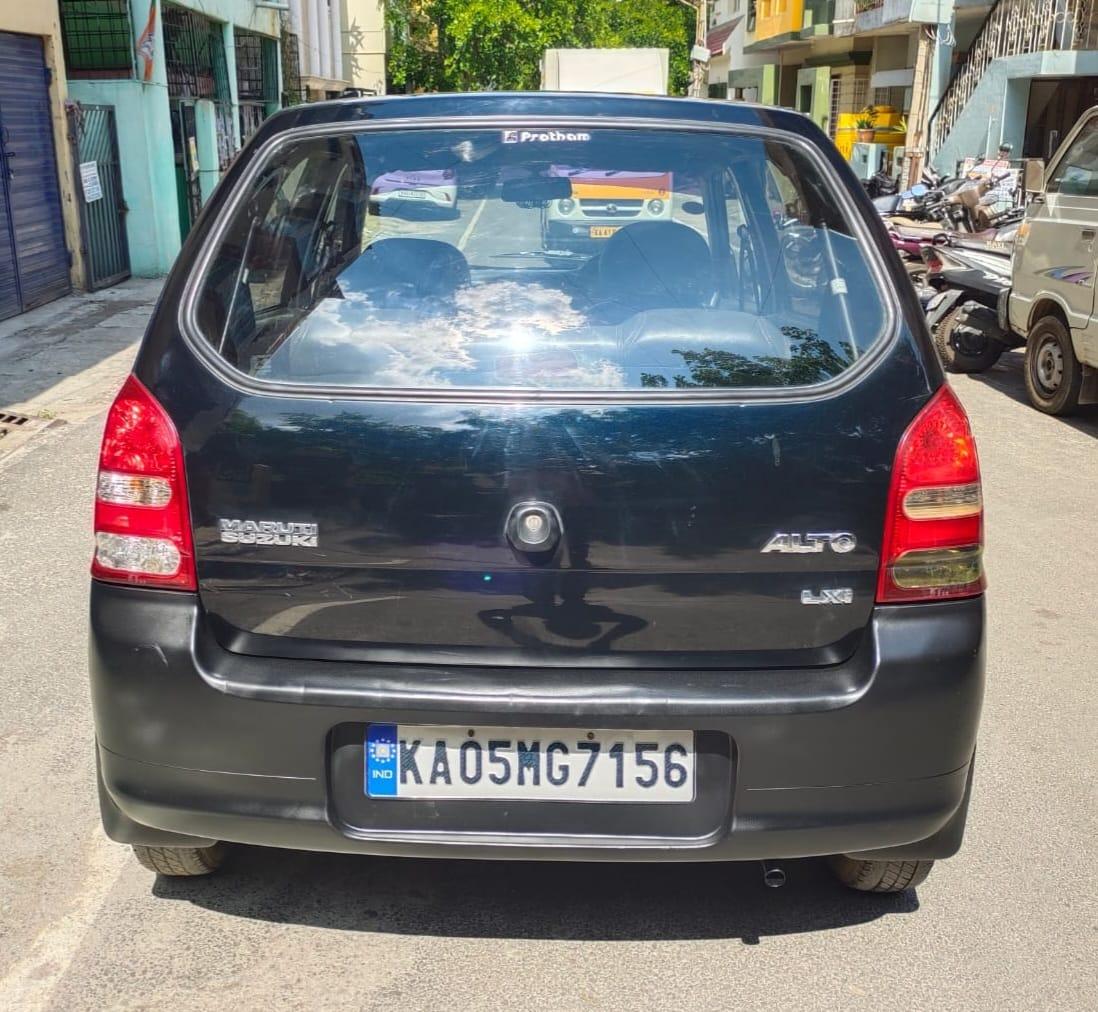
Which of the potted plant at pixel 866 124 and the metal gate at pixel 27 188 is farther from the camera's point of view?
the potted plant at pixel 866 124

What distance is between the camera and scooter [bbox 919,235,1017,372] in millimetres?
10078

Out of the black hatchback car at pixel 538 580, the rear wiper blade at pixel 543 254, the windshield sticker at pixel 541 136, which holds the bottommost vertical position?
the black hatchback car at pixel 538 580

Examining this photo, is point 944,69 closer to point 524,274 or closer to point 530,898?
point 524,274

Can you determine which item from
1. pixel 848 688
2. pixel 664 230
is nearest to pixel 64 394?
pixel 664 230

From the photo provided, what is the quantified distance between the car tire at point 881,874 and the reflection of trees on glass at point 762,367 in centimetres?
110

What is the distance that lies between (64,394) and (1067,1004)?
822 centimetres

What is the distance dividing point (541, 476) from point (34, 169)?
1232cm

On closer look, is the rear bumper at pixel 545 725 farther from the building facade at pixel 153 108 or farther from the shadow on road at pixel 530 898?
the building facade at pixel 153 108

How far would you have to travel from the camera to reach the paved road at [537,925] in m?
2.70

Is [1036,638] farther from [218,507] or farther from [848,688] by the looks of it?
[218,507]

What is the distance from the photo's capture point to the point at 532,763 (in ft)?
8.15

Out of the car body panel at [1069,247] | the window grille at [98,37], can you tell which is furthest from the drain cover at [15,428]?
the window grille at [98,37]

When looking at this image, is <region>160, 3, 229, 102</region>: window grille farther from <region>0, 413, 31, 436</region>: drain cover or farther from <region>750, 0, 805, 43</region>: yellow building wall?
<region>750, 0, 805, 43</region>: yellow building wall

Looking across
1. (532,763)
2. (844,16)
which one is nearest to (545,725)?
(532,763)
